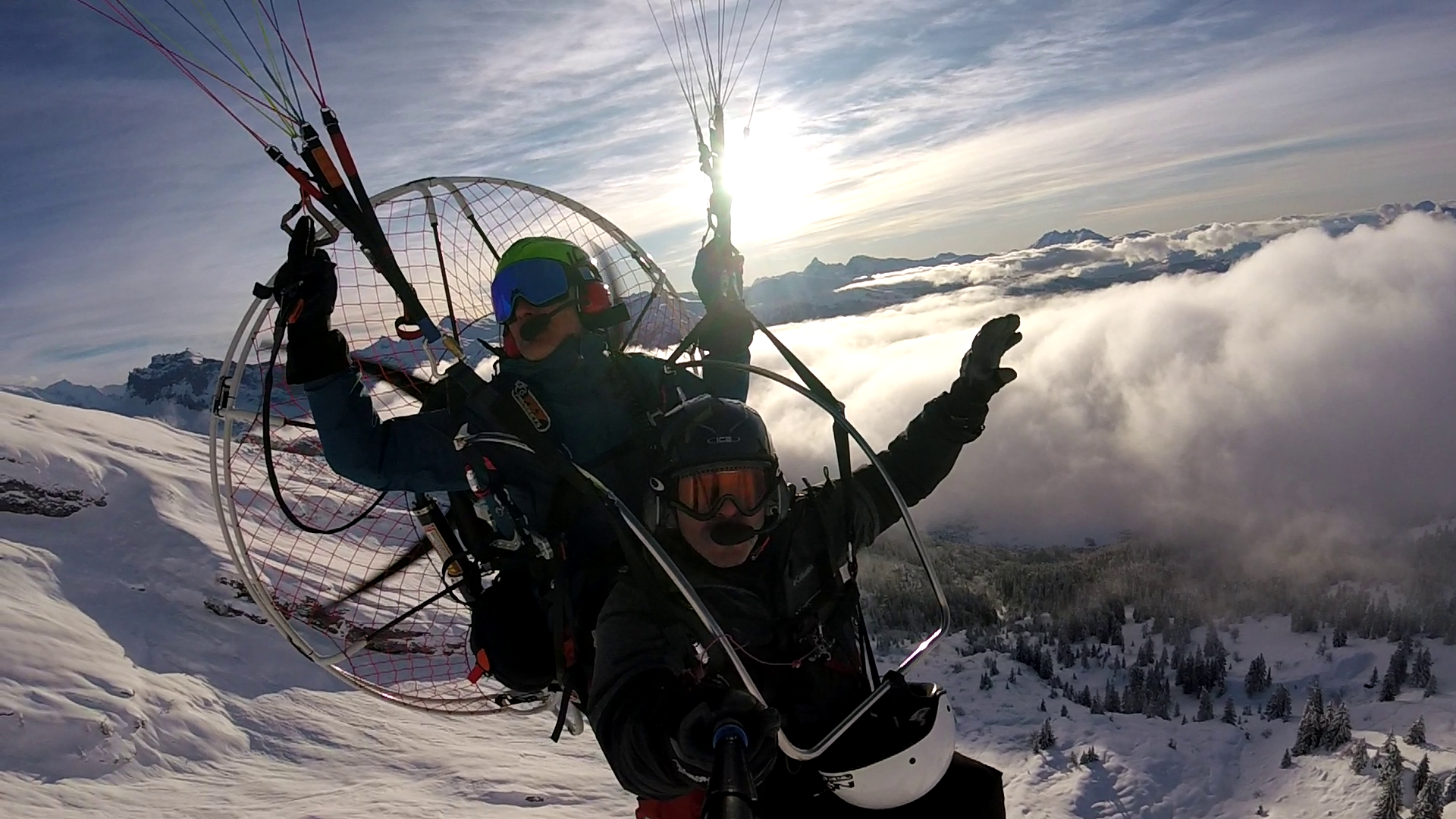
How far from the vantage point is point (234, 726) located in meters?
19.7

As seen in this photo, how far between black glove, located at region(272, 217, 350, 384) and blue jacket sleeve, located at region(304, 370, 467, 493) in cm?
8

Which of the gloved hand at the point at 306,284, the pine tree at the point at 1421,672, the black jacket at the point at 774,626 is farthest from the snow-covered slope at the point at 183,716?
the pine tree at the point at 1421,672

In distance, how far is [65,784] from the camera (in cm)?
1374

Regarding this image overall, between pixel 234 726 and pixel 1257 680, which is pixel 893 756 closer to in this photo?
pixel 234 726

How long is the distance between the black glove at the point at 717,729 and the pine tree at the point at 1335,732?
44848 millimetres

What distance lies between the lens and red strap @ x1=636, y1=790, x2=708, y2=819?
2777 millimetres

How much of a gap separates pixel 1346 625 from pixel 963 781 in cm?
10114

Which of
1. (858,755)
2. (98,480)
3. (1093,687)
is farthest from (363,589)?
(1093,687)

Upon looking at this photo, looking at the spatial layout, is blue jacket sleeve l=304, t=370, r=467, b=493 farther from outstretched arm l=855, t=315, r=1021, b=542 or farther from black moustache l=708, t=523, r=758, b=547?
outstretched arm l=855, t=315, r=1021, b=542

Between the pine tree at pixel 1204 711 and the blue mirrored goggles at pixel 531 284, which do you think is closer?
the blue mirrored goggles at pixel 531 284

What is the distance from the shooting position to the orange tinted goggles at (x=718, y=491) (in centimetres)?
293

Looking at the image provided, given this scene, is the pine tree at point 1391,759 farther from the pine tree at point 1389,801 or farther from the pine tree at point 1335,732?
the pine tree at point 1335,732

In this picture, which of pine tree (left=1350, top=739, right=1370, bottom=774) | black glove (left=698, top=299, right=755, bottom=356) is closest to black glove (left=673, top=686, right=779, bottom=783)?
black glove (left=698, top=299, right=755, bottom=356)

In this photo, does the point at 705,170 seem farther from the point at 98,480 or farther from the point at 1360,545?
the point at 1360,545
